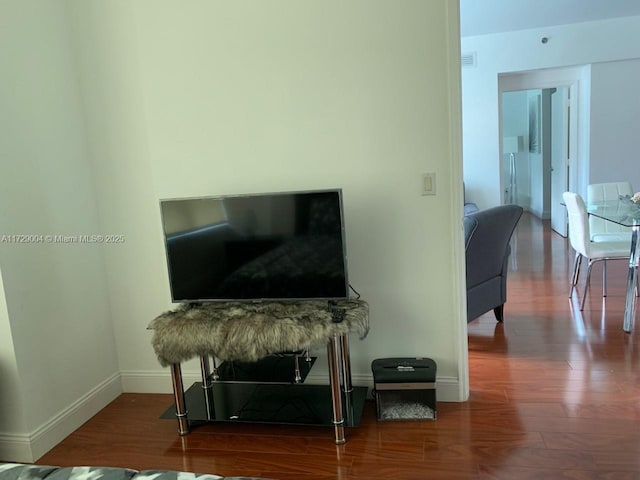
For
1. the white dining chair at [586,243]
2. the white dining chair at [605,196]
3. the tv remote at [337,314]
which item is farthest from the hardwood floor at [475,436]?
the white dining chair at [605,196]

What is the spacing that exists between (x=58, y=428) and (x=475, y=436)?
6.86ft

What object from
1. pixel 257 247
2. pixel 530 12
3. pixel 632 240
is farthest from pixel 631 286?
pixel 530 12

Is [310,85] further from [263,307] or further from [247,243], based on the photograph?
[263,307]

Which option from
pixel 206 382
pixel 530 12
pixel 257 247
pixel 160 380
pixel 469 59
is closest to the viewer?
pixel 257 247

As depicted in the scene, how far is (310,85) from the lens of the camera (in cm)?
262

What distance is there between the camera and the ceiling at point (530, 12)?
497 cm

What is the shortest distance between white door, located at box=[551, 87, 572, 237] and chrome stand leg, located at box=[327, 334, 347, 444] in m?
5.27

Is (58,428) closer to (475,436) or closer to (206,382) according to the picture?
(206,382)

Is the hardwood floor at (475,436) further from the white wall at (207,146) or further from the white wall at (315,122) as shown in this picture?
the white wall at (315,122)

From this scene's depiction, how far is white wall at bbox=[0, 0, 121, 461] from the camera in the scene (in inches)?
94.5

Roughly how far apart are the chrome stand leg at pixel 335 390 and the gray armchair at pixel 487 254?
137 centimetres

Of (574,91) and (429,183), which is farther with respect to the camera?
(574,91)

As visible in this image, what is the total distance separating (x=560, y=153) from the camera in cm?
688

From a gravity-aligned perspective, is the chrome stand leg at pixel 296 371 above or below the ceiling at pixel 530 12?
below
